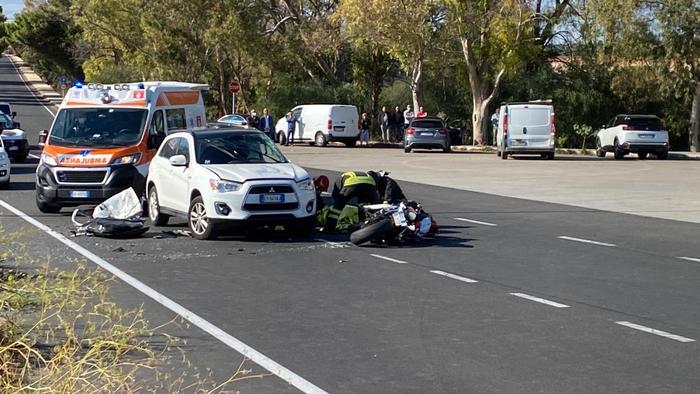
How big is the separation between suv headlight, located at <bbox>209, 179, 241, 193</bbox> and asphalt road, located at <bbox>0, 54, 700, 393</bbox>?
2.57 ft

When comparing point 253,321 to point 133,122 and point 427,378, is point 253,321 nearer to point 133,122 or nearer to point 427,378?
point 427,378

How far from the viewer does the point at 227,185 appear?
15172mm

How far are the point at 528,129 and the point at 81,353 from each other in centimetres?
3126

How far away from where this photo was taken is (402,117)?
5147 centimetres

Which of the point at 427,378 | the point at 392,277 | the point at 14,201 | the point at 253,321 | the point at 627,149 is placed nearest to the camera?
the point at 427,378

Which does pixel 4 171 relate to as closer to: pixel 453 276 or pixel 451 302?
pixel 453 276

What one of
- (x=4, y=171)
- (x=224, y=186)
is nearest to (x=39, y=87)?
(x=4, y=171)

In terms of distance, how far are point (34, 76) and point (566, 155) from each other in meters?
106

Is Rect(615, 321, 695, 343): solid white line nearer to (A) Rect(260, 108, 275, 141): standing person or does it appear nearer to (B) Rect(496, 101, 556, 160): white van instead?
(B) Rect(496, 101, 556, 160): white van

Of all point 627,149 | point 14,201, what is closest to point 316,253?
point 14,201

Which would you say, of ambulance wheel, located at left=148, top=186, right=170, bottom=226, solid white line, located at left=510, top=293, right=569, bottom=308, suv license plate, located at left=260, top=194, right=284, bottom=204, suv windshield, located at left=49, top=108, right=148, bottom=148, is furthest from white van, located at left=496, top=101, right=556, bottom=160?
solid white line, located at left=510, top=293, right=569, bottom=308

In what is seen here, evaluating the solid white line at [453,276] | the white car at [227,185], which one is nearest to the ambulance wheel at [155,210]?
the white car at [227,185]

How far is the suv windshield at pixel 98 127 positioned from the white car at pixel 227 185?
2.17 metres

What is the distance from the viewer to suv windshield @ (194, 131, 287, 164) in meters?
16.2
